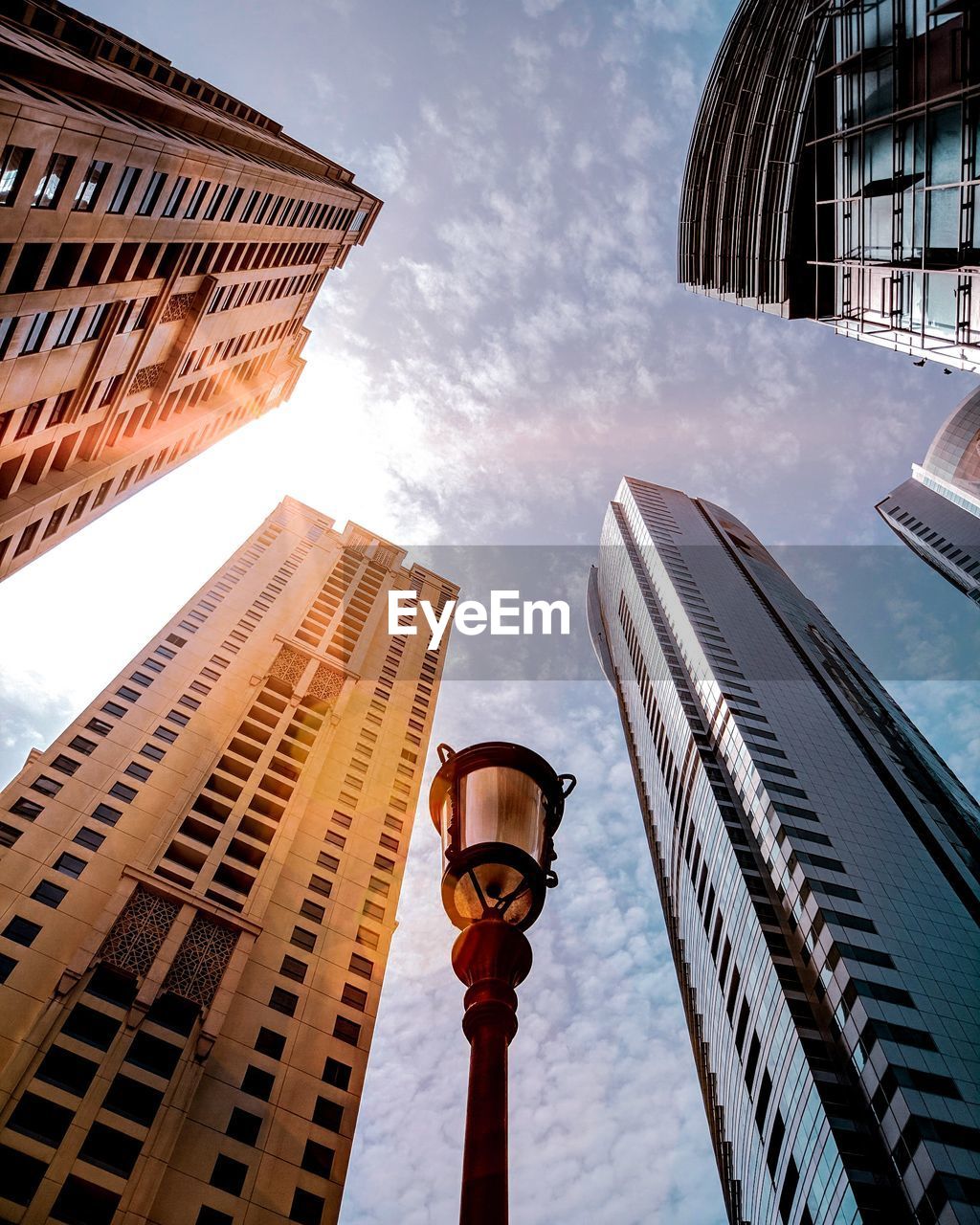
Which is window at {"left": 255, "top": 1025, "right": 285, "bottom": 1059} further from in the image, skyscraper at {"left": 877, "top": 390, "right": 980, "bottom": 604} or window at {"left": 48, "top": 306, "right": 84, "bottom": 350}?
skyscraper at {"left": 877, "top": 390, "right": 980, "bottom": 604}

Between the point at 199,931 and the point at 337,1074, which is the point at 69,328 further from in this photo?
the point at 337,1074

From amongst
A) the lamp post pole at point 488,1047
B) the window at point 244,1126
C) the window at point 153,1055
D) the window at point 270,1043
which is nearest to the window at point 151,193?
the lamp post pole at point 488,1047

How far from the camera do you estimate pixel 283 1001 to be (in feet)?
138

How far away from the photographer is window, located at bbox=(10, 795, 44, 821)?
43.0 m

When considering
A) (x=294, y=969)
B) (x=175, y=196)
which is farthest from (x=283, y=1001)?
(x=175, y=196)

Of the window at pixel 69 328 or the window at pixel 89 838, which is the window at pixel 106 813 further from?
the window at pixel 69 328

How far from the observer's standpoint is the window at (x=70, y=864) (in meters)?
41.5

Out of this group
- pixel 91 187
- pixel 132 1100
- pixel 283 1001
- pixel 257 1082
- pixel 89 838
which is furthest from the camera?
pixel 89 838

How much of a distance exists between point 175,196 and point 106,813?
31823 millimetres

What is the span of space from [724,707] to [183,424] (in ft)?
180

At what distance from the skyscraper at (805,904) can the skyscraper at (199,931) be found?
2831 centimetres

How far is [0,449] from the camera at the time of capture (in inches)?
1094

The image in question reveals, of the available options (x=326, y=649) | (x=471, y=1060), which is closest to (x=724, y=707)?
(x=326, y=649)

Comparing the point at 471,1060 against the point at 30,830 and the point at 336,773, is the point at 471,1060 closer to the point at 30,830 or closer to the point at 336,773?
the point at 30,830
